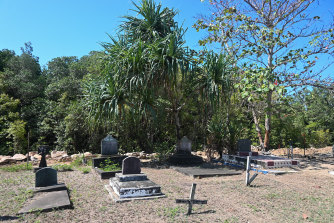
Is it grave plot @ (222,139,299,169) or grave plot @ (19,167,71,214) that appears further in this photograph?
grave plot @ (222,139,299,169)

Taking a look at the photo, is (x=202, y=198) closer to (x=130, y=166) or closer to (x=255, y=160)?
(x=130, y=166)

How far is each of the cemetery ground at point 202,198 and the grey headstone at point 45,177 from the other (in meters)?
0.28

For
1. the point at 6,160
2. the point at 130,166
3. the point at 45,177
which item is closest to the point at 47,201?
the point at 45,177

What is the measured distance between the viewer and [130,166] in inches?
226

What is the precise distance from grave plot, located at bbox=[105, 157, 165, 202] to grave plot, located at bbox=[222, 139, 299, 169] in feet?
16.4

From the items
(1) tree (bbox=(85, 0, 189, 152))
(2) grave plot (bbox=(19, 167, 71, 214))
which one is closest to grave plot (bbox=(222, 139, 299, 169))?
Answer: (1) tree (bbox=(85, 0, 189, 152))

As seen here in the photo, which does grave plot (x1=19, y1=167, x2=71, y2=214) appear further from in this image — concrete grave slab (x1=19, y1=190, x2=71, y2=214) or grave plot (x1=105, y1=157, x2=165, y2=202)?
grave plot (x1=105, y1=157, x2=165, y2=202)

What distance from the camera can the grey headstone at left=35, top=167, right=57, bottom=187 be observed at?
18.5 ft

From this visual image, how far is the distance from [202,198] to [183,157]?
468cm

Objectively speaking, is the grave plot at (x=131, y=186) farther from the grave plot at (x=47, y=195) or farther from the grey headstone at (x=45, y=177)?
the grey headstone at (x=45, y=177)

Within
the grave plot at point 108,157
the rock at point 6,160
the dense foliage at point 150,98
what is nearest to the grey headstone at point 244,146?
the dense foliage at point 150,98

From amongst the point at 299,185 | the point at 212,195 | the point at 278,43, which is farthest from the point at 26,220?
the point at 278,43

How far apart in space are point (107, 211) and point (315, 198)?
14.0 ft

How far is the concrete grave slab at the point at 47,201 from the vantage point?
13.9ft
